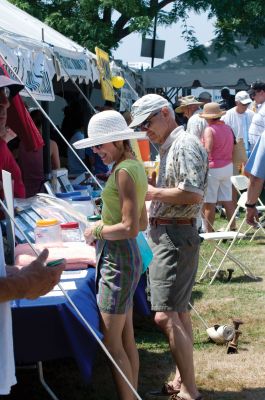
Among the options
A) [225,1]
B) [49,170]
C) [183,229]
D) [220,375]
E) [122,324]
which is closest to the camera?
[122,324]

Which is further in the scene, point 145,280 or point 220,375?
point 145,280

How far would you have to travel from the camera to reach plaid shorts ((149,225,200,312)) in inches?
157

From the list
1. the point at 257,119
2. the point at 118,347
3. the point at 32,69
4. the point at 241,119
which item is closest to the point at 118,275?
the point at 118,347

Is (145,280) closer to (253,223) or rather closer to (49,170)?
(253,223)

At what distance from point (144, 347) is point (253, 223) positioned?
4.19 ft

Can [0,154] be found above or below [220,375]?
above

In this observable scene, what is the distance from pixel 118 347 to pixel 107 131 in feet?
3.59

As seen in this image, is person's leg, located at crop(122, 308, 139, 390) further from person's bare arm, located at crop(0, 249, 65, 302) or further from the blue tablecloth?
person's bare arm, located at crop(0, 249, 65, 302)

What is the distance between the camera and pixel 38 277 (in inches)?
88.4

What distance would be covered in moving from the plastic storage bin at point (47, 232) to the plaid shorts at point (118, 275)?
0.71 metres

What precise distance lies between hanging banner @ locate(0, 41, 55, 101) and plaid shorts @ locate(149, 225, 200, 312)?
2.00 metres

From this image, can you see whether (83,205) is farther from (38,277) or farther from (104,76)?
(104,76)

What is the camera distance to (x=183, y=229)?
13.1ft

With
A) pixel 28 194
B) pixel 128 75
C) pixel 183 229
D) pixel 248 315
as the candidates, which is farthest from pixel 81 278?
pixel 128 75
